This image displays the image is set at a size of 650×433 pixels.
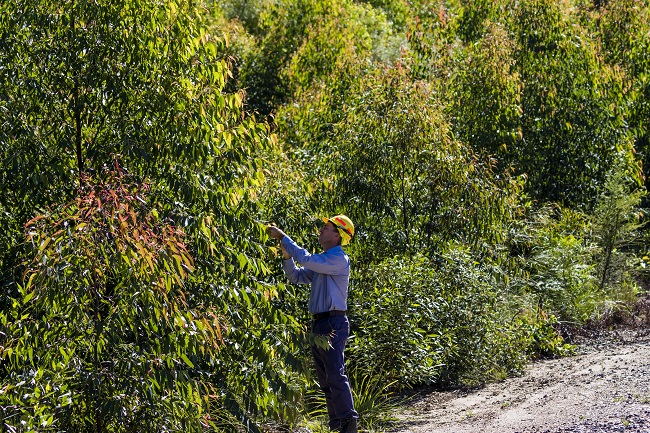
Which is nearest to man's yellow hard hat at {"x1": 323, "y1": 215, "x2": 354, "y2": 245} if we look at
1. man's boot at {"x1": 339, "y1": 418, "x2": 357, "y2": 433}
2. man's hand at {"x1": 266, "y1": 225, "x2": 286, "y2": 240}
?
man's hand at {"x1": 266, "y1": 225, "x2": 286, "y2": 240}

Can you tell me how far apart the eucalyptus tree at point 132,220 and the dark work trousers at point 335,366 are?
27 cm

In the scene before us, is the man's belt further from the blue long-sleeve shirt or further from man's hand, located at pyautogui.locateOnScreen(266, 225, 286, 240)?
man's hand, located at pyautogui.locateOnScreen(266, 225, 286, 240)

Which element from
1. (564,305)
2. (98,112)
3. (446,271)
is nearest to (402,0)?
(564,305)

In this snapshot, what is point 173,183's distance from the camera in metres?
7.12

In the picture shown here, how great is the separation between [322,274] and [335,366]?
2.25 ft

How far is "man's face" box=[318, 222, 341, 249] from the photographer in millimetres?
7423

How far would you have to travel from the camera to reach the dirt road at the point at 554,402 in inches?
315

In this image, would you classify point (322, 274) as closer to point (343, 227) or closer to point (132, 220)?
point (343, 227)

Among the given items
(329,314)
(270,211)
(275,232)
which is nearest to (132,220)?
(275,232)

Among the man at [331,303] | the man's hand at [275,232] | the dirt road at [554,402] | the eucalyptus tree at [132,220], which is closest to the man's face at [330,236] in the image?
the man at [331,303]

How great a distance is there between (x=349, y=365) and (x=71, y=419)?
14.1ft

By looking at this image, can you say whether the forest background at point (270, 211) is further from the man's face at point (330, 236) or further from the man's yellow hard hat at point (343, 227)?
the man's yellow hard hat at point (343, 227)

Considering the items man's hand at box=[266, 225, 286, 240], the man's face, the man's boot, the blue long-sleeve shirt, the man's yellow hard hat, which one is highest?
the man's yellow hard hat

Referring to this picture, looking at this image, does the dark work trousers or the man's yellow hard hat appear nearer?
the dark work trousers
